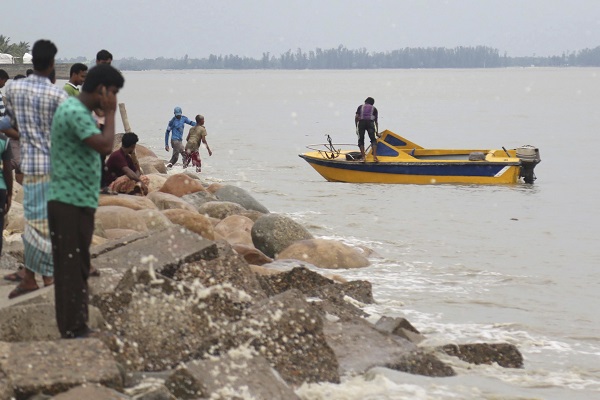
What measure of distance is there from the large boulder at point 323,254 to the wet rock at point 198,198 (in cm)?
402

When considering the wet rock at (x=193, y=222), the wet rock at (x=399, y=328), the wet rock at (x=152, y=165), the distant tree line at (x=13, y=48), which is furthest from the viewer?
the distant tree line at (x=13, y=48)

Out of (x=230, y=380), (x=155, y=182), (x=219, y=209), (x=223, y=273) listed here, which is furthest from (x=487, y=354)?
(x=155, y=182)

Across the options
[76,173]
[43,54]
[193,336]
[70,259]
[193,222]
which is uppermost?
[43,54]

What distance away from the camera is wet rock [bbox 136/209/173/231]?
11.1 meters

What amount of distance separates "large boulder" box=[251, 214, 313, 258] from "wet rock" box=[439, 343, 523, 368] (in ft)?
16.5

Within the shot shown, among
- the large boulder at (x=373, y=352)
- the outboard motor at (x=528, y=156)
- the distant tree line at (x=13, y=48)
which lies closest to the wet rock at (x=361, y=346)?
the large boulder at (x=373, y=352)

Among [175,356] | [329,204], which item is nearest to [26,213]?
[175,356]

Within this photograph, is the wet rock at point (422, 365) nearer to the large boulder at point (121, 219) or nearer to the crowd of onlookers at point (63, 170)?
the crowd of onlookers at point (63, 170)

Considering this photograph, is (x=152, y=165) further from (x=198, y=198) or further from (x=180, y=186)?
(x=198, y=198)

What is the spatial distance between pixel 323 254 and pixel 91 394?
25.6ft

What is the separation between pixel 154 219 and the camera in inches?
441

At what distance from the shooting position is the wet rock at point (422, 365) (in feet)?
24.6

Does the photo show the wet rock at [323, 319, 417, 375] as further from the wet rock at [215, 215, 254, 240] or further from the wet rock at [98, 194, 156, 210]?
the wet rock at [215, 215, 254, 240]

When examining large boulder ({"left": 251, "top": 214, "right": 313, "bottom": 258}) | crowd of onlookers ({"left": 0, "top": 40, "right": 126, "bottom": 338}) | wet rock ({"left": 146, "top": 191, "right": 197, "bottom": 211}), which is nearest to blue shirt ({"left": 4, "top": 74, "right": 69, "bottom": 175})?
crowd of onlookers ({"left": 0, "top": 40, "right": 126, "bottom": 338})
